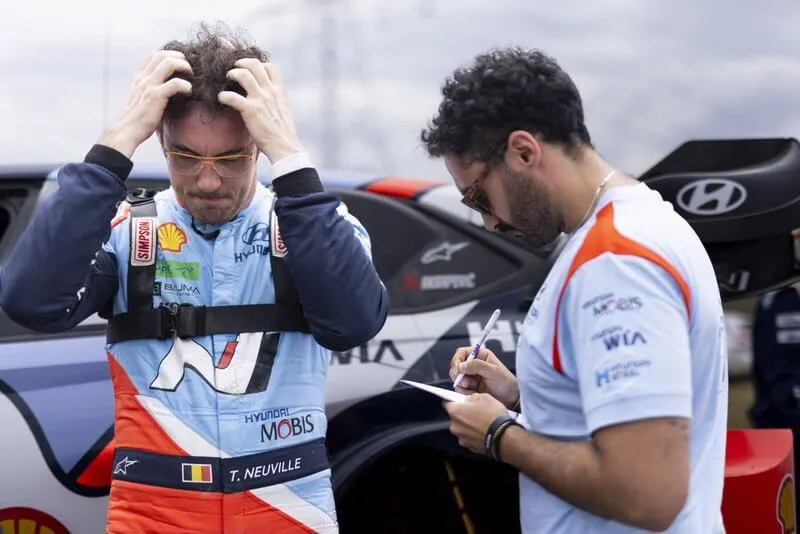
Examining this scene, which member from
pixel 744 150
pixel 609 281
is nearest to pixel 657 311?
pixel 609 281

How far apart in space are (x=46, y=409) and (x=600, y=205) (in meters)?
1.88

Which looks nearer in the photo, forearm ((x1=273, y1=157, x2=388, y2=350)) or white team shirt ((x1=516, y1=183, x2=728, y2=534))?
white team shirt ((x1=516, y1=183, x2=728, y2=534))

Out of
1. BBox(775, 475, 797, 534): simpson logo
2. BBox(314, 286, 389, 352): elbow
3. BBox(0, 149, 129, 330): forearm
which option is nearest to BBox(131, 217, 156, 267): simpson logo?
BBox(0, 149, 129, 330): forearm

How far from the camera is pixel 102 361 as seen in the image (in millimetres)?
2906

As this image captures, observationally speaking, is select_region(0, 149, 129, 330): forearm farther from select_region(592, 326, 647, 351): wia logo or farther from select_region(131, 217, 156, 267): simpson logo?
select_region(592, 326, 647, 351): wia logo

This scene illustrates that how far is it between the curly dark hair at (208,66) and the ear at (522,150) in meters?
0.66

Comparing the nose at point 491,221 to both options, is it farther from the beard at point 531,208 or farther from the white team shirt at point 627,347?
the white team shirt at point 627,347

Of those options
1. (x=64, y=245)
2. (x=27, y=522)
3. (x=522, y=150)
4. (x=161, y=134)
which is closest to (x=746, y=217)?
(x=522, y=150)

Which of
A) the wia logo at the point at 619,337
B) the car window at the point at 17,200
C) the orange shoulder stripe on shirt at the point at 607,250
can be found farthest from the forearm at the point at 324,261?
the car window at the point at 17,200

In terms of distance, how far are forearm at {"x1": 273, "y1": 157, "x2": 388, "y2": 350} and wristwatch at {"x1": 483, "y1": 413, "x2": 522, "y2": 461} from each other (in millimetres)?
458

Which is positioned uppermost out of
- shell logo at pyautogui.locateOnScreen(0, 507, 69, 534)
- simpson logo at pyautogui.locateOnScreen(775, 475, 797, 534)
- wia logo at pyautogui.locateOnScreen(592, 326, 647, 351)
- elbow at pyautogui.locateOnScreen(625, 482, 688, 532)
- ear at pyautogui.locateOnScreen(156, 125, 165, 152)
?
ear at pyautogui.locateOnScreen(156, 125, 165, 152)

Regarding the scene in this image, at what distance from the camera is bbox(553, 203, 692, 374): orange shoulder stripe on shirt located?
139 centimetres

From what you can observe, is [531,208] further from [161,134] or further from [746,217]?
[746,217]

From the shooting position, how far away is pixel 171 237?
2.05 m
